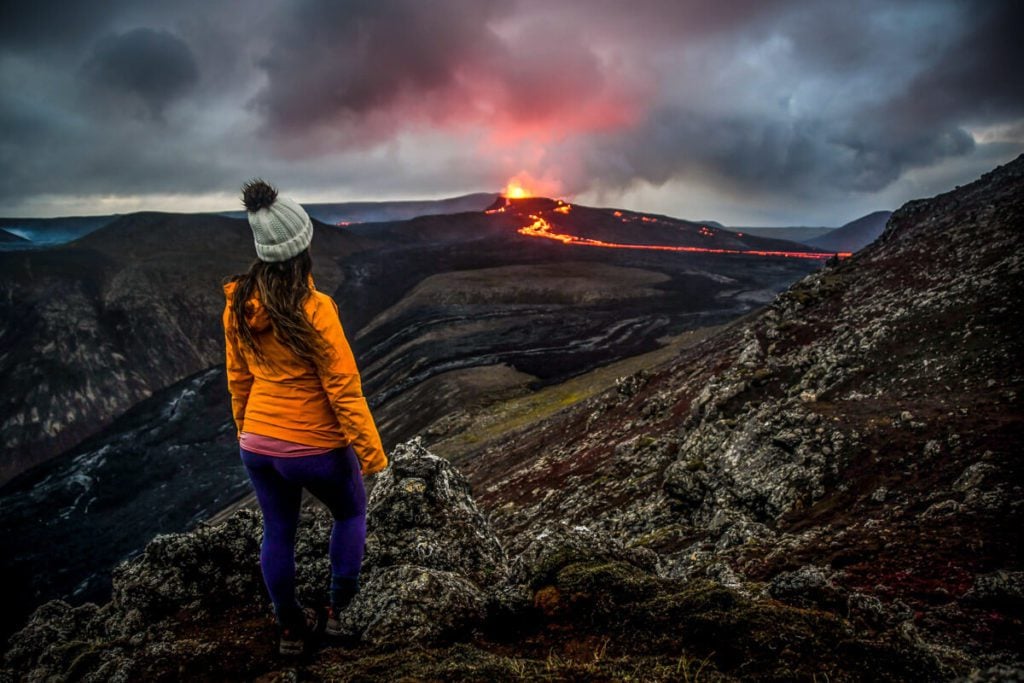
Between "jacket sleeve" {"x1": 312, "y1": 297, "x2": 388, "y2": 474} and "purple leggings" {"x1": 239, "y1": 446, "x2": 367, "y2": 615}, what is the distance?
33 cm

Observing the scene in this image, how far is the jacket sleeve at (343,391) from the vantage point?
4.85m

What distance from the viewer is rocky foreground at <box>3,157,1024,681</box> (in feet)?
14.2

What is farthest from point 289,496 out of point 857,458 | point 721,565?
point 857,458

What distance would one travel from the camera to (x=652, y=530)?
1338 centimetres

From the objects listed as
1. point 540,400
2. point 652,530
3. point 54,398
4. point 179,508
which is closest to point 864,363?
point 652,530

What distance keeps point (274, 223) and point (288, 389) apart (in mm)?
1503

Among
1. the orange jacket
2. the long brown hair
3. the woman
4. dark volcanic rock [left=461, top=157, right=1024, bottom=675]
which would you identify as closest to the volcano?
dark volcanic rock [left=461, top=157, right=1024, bottom=675]

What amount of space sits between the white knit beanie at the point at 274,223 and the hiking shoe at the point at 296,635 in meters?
3.44

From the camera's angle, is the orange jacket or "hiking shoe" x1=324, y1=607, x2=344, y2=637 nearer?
the orange jacket

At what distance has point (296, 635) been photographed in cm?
519

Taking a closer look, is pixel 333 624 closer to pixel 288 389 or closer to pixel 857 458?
pixel 288 389

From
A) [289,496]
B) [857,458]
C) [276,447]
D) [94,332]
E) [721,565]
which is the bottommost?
[94,332]

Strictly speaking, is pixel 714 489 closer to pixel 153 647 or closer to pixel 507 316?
pixel 153 647

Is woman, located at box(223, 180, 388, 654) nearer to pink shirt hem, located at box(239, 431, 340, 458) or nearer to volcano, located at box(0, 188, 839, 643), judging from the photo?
pink shirt hem, located at box(239, 431, 340, 458)
